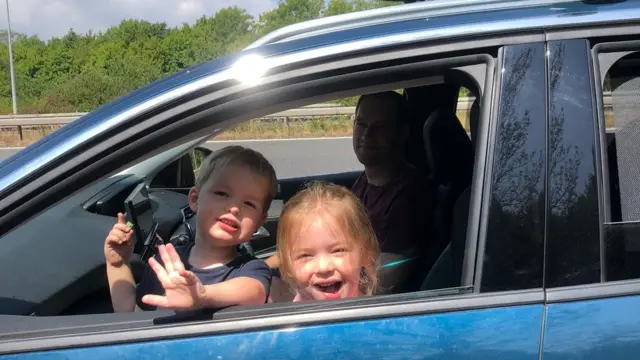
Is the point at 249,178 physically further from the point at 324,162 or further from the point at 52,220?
the point at 324,162

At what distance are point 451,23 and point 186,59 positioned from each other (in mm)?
41570

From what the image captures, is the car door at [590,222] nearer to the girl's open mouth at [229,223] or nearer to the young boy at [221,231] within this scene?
the young boy at [221,231]

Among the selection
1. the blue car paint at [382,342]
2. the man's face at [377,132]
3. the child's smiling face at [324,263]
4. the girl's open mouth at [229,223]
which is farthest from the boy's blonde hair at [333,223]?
the man's face at [377,132]

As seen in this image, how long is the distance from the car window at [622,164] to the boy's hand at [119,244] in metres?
1.28

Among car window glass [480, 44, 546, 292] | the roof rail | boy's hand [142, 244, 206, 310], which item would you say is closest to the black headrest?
the roof rail

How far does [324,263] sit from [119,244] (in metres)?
0.65

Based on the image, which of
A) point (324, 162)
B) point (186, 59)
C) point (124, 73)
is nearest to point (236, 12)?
point (186, 59)

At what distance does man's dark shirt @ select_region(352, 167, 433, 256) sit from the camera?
2.43 metres

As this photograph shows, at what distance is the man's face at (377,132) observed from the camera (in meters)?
2.71

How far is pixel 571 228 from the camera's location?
130 centimetres

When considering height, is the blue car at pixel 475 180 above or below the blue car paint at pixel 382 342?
above

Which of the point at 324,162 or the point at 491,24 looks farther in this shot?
the point at 324,162

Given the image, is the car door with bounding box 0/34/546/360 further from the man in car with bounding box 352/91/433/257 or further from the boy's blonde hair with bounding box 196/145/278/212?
the man in car with bounding box 352/91/433/257

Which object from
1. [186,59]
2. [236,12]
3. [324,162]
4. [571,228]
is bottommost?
[571,228]
